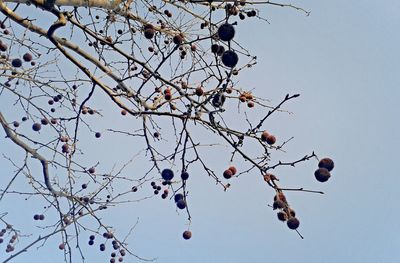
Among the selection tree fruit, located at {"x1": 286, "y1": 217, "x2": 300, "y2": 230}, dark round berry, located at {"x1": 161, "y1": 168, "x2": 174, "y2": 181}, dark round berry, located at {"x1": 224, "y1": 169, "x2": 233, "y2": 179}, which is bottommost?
tree fruit, located at {"x1": 286, "y1": 217, "x2": 300, "y2": 230}

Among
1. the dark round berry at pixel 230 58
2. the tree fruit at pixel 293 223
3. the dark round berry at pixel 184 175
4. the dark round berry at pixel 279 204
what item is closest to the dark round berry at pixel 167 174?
the dark round berry at pixel 184 175

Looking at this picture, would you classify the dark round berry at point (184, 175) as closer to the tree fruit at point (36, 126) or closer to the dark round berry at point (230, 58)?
the dark round berry at point (230, 58)

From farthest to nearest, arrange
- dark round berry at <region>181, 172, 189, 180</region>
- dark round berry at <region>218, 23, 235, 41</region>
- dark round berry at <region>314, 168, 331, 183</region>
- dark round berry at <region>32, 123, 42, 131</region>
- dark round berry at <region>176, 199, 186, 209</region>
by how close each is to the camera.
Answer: dark round berry at <region>32, 123, 42, 131</region> < dark round berry at <region>181, 172, 189, 180</region> < dark round berry at <region>176, 199, 186, 209</region> < dark round berry at <region>314, 168, 331, 183</region> < dark round berry at <region>218, 23, 235, 41</region>

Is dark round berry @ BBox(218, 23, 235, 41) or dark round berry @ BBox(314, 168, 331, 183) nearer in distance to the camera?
dark round berry @ BBox(218, 23, 235, 41)

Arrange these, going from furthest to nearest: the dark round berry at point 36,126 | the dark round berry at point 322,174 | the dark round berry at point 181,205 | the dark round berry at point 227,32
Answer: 1. the dark round berry at point 36,126
2. the dark round berry at point 181,205
3. the dark round berry at point 322,174
4. the dark round berry at point 227,32

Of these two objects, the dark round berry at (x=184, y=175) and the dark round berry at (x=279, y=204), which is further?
the dark round berry at (x=184, y=175)

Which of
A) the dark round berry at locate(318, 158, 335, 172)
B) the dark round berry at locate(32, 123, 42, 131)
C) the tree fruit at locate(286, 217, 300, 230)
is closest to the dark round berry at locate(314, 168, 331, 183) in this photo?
the dark round berry at locate(318, 158, 335, 172)

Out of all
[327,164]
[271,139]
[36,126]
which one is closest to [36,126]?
[36,126]

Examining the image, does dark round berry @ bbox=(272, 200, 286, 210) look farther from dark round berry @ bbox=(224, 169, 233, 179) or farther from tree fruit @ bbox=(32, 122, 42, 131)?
tree fruit @ bbox=(32, 122, 42, 131)

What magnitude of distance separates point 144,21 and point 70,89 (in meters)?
0.98

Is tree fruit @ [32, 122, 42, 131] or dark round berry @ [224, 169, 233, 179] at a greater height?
tree fruit @ [32, 122, 42, 131]

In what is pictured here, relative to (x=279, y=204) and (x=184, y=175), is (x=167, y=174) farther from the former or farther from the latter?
(x=279, y=204)

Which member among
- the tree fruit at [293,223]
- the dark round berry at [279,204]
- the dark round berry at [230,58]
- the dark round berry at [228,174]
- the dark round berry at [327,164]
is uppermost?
the dark round berry at [228,174]

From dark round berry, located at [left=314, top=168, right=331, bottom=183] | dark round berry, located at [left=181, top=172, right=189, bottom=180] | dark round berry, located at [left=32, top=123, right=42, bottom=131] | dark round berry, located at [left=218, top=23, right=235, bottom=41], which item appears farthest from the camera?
dark round berry, located at [left=32, top=123, right=42, bottom=131]
